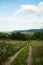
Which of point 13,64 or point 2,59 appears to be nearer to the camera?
point 13,64

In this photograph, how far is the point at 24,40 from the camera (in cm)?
4591

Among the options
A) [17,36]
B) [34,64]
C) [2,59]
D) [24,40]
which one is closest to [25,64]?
[34,64]

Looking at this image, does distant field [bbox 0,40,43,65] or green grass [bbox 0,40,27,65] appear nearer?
distant field [bbox 0,40,43,65]

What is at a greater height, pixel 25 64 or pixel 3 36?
pixel 3 36

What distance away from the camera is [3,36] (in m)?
30.0

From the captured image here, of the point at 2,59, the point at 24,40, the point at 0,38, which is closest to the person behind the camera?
the point at 2,59

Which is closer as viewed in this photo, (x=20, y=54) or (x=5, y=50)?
(x=5, y=50)

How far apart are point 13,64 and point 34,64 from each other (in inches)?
67.8

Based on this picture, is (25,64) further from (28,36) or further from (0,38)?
(28,36)

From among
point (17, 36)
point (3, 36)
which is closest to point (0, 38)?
point (3, 36)

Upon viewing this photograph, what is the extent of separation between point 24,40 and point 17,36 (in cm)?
378

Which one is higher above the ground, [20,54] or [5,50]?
[5,50]

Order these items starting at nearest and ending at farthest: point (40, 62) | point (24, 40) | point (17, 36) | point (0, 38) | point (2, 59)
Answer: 1. point (40, 62)
2. point (2, 59)
3. point (0, 38)
4. point (17, 36)
5. point (24, 40)

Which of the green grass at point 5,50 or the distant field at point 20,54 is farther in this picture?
the green grass at point 5,50
